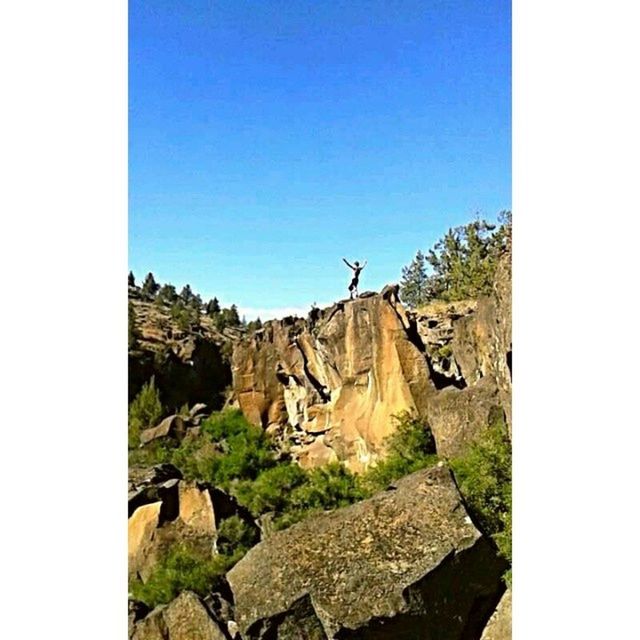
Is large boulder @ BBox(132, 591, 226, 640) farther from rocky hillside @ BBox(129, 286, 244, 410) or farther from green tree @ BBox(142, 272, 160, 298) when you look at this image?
green tree @ BBox(142, 272, 160, 298)

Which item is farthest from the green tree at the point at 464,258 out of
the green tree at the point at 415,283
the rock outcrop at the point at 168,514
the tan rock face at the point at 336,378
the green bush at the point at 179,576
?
the green bush at the point at 179,576

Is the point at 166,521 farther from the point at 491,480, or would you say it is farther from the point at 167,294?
the point at 491,480

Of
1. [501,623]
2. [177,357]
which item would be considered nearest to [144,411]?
[177,357]

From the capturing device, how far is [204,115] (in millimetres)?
2758

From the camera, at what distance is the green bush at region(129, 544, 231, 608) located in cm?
270

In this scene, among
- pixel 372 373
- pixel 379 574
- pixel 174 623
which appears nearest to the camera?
pixel 379 574

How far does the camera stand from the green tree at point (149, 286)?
2658 millimetres

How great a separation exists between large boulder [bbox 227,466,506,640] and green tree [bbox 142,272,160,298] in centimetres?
90

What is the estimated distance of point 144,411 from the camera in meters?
2.71

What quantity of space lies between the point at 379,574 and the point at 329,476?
37cm

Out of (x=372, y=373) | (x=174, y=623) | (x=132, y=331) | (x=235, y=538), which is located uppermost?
(x=132, y=331)

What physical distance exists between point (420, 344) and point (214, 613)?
113 centimetres

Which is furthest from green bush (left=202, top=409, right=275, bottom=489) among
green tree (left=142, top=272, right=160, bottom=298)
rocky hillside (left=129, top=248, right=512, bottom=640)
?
green tree (left=142, top=272, right=160, bottom=298)
